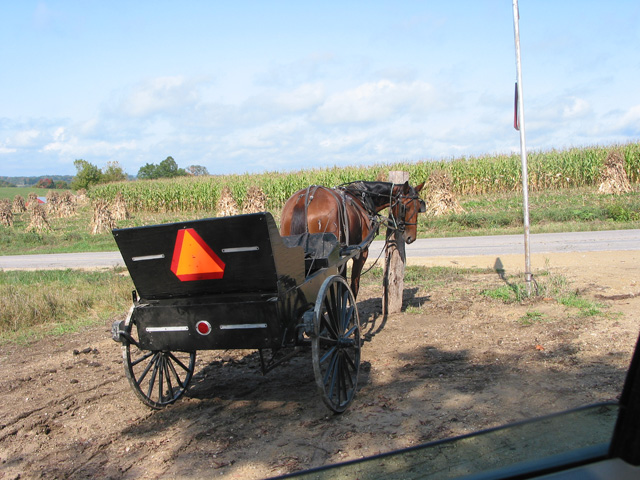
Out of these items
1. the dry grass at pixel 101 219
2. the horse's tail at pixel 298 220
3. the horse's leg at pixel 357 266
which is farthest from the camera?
the dry grass at pixel 101 219

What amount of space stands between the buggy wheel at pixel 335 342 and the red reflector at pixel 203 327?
0.88m

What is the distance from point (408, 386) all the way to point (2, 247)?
25.6m

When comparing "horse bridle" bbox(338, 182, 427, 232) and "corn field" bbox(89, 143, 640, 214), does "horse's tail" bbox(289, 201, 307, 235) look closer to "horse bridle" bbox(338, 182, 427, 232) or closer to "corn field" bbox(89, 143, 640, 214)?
"horse bridle" bbox(338, 182, 427, 232)

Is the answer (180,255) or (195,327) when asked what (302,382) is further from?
(180,255)

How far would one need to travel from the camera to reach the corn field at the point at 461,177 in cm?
2741

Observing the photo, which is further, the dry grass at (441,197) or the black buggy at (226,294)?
the dry grass at (441,197)

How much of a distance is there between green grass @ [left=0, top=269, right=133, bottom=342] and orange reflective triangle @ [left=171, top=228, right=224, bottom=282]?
16.7 feet

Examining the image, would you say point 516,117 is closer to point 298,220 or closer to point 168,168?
point 298,220

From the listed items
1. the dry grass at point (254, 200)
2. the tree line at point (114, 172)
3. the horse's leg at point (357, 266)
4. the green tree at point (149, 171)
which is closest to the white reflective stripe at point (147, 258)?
the horse's leg at point (357, 266)

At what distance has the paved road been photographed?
529 inches

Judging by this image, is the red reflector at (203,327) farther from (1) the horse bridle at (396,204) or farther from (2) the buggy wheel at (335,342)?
(1) the horse bridle at (396,204)

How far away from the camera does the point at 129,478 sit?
3.83 metres

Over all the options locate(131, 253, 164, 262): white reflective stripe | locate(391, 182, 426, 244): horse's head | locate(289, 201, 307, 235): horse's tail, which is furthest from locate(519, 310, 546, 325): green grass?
locate(131, 253, 164, 262): white reflective stripe

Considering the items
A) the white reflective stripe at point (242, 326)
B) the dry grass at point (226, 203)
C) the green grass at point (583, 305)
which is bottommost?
the green grass at point (583, 305)
